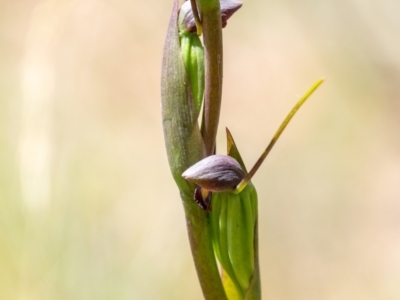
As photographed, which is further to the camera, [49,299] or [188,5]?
[49,299]

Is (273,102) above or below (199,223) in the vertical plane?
above

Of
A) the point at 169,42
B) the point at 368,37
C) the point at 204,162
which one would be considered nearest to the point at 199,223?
the point at 204,162

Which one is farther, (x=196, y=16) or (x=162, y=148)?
(x=162, y=148)

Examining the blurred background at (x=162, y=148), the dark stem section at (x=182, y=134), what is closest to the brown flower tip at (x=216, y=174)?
the dark stem section at (x=182, y=134)

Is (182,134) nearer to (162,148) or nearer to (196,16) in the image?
(196,16)

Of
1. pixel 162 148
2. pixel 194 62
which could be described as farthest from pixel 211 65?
pixel 162 148

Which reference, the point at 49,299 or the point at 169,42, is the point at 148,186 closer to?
the point at 49,299

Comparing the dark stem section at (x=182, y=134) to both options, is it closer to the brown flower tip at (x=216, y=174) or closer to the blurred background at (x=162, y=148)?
the brown flower tip at (x=216, y=174)
